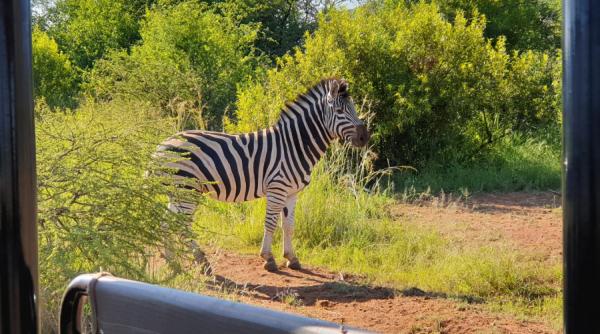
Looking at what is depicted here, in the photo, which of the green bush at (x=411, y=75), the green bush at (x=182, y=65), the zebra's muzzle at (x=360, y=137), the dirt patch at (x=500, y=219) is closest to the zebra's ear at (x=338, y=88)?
the zebra's muzzle at (x=360, y=137)

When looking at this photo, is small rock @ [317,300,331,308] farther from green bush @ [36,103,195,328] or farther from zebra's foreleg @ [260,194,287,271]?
green bush @ [36,103,195,328]

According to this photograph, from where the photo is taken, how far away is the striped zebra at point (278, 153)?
6781 mm

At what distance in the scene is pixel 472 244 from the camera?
7523mm

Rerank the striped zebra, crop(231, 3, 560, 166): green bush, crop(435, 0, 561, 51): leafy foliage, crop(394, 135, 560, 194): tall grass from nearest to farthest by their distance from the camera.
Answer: the striped zebra
crop(394, 135, 560, 194): tall grass
crop(231, 3, 560, 166): green bush
crop(435, 0, 561, 51): leafy foliage

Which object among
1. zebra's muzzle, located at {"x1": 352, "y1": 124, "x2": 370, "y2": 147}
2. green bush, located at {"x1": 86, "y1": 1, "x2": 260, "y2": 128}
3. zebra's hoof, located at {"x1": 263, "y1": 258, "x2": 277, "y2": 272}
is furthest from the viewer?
green bush, located at {"x1": 86, "y1": 1, "x2": 260, "y2": 128}
